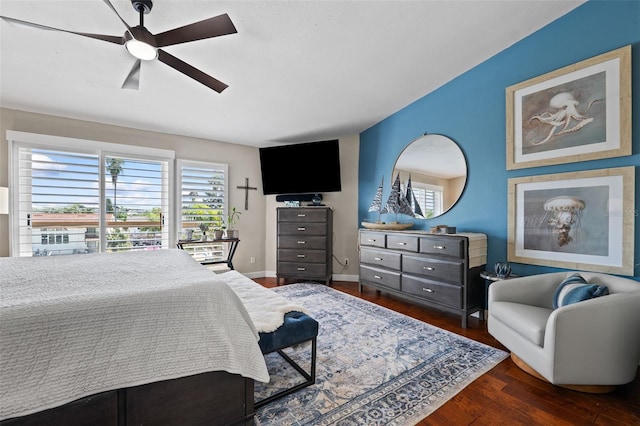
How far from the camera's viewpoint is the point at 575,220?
229 centimetres

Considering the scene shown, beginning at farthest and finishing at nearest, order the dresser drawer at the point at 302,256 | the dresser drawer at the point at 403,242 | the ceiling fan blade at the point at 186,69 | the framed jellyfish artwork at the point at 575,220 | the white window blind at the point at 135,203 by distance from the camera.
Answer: the dresser drawer at the point at 302,256, the white window blind at the point at 135,203, the dresser drawer at the point at 403,242, the framed jellyfish artwork at the point at 575,220, the ceiling fan blade at the point at 186,69

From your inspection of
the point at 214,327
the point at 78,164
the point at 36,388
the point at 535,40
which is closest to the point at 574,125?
the point at 535,40

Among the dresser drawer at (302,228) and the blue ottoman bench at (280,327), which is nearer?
the blue ottoman bench at (280,327)

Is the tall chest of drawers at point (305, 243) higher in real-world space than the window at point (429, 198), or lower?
lower

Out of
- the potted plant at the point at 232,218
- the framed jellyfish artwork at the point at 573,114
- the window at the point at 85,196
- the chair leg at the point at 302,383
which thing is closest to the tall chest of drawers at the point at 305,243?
the potted plant at the point at 232,218

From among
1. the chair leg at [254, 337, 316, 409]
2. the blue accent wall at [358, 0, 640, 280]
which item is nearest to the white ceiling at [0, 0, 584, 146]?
the blue accent wall at [358, 0, 640, 280]

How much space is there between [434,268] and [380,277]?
2.81ft

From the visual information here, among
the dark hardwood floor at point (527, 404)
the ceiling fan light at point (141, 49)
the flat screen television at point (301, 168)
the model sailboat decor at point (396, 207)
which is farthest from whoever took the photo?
the flat screen television at point (301, 168)

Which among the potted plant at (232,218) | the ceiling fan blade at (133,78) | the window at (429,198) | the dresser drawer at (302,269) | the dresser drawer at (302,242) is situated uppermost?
the ceiling fan blade at (133,78)

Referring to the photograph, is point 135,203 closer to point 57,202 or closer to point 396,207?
point 57,202

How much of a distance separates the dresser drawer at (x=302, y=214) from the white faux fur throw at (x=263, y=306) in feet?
7.45

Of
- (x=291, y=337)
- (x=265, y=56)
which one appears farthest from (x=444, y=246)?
(x=265, y=56)

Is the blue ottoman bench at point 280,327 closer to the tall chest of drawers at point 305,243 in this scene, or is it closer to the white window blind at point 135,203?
the tall chest of drawers at point 305,243

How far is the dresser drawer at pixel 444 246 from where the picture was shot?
2.71 metres
